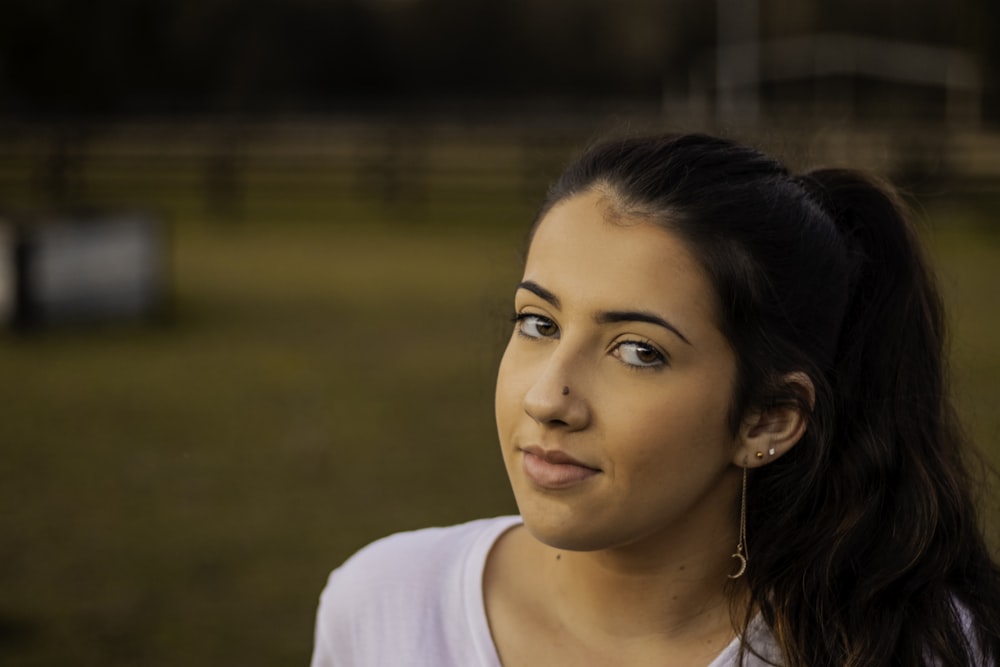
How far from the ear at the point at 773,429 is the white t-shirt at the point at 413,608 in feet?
0.84

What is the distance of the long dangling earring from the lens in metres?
1.73

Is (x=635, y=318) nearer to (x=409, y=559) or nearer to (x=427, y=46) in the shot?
(x=409, y=559)

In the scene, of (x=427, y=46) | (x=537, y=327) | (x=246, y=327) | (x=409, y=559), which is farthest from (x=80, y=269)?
Result: (x=427, y=46)

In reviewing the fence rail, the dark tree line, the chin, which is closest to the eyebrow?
the chin

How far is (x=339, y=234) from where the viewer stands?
47.9ft

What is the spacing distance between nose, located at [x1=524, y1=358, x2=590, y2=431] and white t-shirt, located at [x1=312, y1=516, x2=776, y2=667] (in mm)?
300

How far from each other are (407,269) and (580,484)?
1015 centimetres

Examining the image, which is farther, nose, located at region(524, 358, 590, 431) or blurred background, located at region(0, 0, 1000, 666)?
blurred background, located at region(0, 0, 1000, 666)

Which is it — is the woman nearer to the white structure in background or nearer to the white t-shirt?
the white t-shirt

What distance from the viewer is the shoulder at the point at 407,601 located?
5.54ft

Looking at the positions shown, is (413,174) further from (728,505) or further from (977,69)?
(728,505)

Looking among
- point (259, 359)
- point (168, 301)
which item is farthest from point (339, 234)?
point (259, 359)

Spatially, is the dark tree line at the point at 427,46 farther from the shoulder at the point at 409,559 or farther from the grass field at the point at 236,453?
the shoulder at the point at 409,559

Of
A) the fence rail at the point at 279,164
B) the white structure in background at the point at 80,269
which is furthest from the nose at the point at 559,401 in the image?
the fence rail at the point at 279,164
